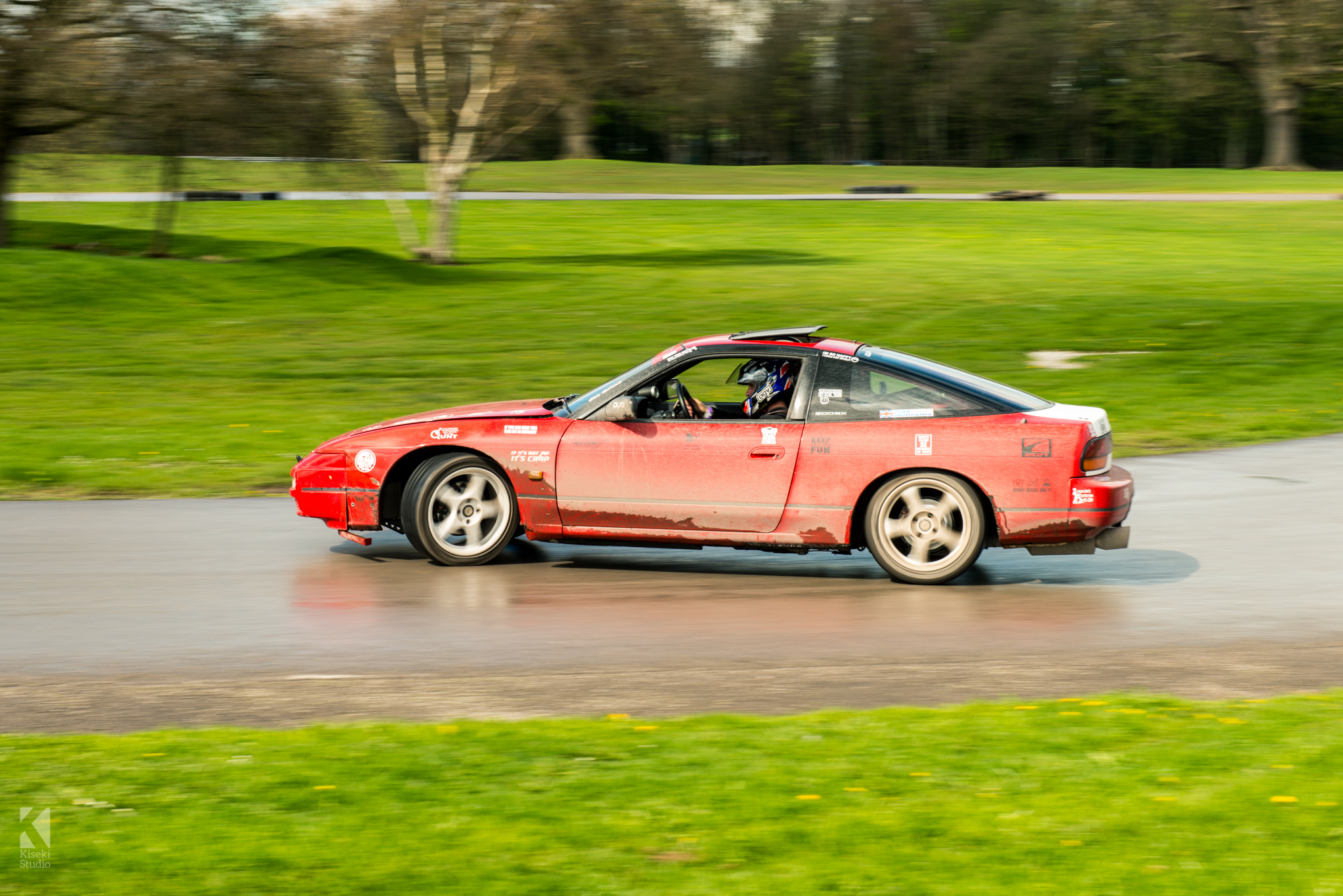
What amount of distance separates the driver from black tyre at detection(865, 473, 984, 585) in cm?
78

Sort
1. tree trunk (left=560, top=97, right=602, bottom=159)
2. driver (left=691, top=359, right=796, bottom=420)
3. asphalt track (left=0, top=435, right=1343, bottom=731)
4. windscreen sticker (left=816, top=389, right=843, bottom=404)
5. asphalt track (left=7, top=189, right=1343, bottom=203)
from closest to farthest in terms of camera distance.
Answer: asphalt track (left=0, top=435, right=1343, bottom=731) < windscreen sticker (left=816, top=389, right=843, bottom=404) < driver (left=691, top=359, right=796, bottom=420) < asphalt track (left=7, top=189, right=1343, bottom=203) < tree trunk (left=560, top=97, right=602, bottom=159)

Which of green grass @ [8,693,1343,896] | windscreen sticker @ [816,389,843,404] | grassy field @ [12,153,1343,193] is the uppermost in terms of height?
grassy field @ [12,153,1343,193]

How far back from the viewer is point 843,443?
26.8 feet

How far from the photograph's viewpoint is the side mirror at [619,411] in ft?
27.7

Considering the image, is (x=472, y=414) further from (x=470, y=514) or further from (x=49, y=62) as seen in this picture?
(x=49, y=62)

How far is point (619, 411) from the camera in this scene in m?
8.46

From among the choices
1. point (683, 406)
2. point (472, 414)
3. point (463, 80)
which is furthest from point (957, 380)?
point (463, 80)

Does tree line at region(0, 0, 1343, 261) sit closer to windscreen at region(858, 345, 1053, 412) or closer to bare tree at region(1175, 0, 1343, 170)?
bare tree at region(1175, 0, 1343, 170)

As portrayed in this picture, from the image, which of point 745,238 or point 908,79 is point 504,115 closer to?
point 745,238

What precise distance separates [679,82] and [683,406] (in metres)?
26.2

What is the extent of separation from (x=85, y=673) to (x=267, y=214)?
134ft

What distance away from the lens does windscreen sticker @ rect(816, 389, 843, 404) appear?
8289mm

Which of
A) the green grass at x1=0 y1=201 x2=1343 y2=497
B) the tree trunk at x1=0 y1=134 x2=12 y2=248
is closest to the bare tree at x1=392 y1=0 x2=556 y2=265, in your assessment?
the green grass at x1=0 y1=201 x2=1343 y2=497

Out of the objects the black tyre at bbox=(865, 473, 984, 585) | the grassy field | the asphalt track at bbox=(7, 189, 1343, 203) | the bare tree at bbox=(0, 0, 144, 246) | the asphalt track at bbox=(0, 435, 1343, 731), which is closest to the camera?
the asphalt track at bbox=(0, 435, 1343, 731)
